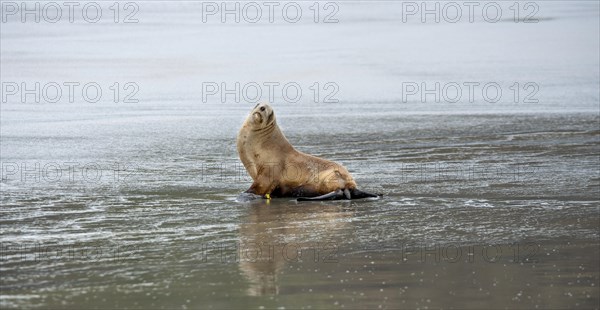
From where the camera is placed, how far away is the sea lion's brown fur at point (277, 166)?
996 centimetres

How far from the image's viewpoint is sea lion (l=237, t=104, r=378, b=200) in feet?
32.6

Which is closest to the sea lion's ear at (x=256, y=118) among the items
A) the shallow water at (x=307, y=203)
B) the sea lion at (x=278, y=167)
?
the sea lion at (x=278, y=167)

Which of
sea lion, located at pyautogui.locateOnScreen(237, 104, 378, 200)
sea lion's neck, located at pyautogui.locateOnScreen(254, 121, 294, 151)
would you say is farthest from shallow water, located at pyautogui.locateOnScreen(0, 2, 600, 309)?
sea lion's neck, located at pyautogui.locateOnScreen(254, 121, 294, 151)

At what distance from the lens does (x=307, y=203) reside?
9680 millimetres

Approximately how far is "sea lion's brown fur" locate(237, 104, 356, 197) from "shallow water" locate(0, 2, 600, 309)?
29 cm

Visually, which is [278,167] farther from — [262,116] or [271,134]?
[262,116]

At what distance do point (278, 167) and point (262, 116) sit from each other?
0.47m

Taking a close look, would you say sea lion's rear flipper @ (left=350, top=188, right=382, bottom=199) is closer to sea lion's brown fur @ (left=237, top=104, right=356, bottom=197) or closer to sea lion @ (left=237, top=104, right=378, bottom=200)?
sea lion @ (left=237, top=104, right=378, bottom=200)

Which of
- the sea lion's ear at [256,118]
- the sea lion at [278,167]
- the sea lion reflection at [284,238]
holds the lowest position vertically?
the sea lion reflection at [284,238]

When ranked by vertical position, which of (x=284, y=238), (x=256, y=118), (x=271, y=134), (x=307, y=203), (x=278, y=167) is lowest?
(x=284, y=238)

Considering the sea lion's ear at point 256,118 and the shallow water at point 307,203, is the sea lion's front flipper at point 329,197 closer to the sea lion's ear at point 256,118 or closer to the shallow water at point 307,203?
the shallow water at point 307,203

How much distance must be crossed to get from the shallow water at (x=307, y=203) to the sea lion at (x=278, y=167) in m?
0.27

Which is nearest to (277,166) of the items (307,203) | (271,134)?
(271,134)

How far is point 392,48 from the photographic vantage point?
886 inches
